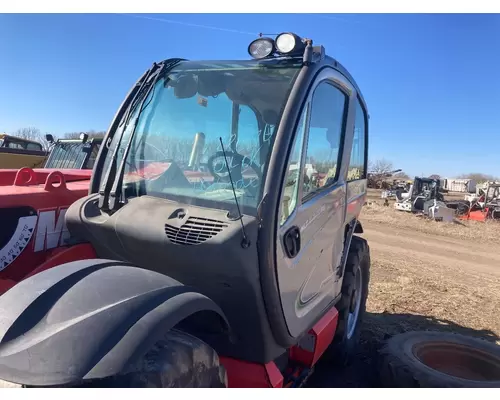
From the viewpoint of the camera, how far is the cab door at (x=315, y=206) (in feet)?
8.27

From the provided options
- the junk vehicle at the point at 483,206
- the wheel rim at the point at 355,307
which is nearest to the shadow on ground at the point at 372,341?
the wheel rim at the point at 355,307

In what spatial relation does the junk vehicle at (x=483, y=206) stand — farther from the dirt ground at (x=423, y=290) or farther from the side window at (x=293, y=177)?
the side window at (x=293, y=177)

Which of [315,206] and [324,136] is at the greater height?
[324,136]

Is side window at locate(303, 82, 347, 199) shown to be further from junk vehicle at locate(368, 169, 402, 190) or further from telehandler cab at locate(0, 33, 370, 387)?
junk vehicle at locate(368, 169, 402, 190)

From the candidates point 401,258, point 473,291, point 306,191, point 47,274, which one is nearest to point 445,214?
point 401,258

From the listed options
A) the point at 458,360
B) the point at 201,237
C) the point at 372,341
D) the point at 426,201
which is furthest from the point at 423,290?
the point at 426,201

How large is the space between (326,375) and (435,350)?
963 millimetres

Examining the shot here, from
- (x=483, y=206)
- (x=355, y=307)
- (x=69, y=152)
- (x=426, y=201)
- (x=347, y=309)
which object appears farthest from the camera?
(x=483, y=206)

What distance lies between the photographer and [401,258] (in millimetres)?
10031

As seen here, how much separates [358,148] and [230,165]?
6.54 feet

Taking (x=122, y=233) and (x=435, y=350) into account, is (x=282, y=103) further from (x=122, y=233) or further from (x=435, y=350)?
(x=435, y=350)

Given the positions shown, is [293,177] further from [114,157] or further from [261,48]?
[114,157]

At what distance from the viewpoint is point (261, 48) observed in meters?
2.77

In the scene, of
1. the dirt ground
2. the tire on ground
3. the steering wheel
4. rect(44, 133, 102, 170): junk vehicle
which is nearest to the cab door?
the steering wheel
